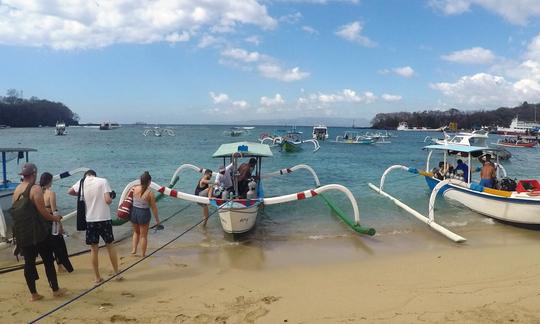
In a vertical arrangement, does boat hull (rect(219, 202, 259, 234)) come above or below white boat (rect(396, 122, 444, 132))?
below

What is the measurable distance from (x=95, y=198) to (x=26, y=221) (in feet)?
3.19

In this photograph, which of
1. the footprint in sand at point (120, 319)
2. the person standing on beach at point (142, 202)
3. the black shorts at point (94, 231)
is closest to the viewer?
the footprint in sand at point (120, 319)

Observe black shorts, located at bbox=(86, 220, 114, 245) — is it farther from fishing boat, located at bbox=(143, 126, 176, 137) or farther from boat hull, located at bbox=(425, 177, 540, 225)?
fishing boat, located at bbox=(143, 126, 176, 137)

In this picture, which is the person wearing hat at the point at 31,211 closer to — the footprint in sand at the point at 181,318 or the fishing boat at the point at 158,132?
the footprint in sand at the point at 181,318

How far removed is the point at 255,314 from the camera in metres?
5.46

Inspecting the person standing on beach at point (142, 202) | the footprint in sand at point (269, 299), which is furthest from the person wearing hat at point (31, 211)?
the footprint in sand at point (269, 299)

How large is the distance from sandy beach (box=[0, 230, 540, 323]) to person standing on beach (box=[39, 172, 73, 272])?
0.24m

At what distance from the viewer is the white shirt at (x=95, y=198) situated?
6.12m

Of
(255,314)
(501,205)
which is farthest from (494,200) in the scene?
(255,314)

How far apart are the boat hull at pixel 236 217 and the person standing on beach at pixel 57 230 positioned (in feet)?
10.9

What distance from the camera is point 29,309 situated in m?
5.52

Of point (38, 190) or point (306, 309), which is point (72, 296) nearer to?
point (38, 190)

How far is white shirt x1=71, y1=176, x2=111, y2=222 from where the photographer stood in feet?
20.1

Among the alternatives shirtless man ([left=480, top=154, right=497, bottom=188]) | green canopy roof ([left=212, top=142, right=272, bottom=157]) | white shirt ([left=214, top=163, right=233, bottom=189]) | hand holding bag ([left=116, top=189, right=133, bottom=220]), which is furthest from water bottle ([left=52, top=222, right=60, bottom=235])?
shirtless man ([left=480, top=154, right=497, bottom=188])
